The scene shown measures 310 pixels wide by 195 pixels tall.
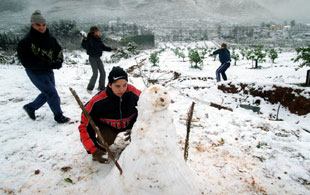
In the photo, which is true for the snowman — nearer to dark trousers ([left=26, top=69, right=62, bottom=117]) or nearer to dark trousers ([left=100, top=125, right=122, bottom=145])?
dark trousers ([left=100, top=125, right=122, bottom=145])

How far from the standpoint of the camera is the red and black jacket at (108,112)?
2.02m

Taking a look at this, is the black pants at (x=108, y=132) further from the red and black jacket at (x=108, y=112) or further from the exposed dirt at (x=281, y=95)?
the exposed dirt at (x=281, y=95)

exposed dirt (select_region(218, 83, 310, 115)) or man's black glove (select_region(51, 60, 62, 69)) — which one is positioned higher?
man's black glove (select_region(51, 60, 62, 69))

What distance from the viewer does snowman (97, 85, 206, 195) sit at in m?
1.13

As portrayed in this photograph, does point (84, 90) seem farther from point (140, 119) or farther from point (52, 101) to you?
point (140, 119)

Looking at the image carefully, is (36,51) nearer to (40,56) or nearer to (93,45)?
(40,56)

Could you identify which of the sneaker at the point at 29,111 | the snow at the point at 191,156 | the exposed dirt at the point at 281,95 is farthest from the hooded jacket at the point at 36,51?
the exposed dirt at the point at 281,95

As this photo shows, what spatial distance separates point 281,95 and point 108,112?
5.41 m

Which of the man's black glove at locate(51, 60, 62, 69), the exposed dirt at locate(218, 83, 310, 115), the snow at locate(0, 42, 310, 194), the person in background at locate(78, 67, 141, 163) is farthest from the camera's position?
the exposed dirt at locate(218, 83, 310, 115)

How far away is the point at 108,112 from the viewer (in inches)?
85.9

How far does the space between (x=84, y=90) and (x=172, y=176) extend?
201 inches

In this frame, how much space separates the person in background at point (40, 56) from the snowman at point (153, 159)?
92.8 inches

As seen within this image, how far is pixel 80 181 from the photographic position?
76.3 inches

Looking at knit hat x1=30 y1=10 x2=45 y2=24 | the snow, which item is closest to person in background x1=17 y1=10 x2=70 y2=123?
knit hat x1=30 y1=10 x2=45 y2=24
